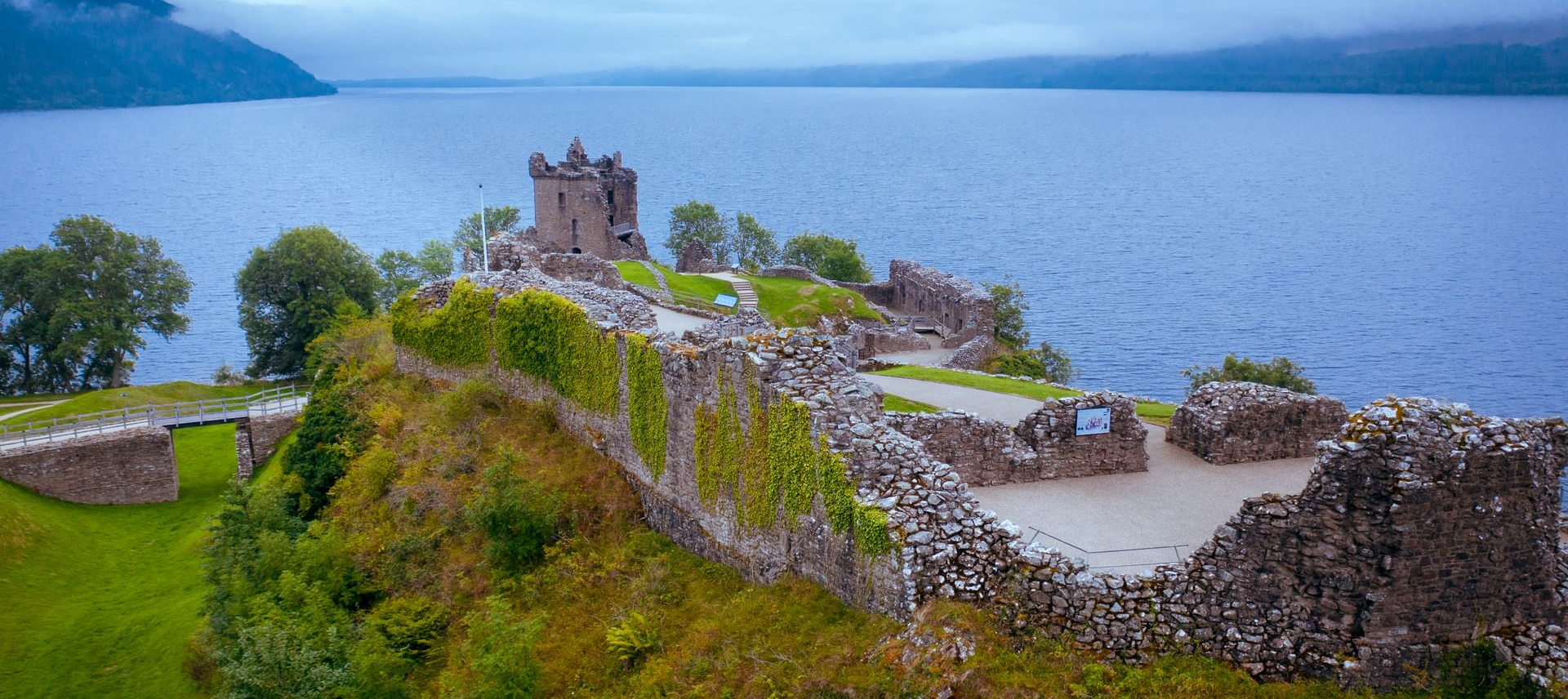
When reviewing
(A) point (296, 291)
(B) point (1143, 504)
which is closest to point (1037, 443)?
(B) point (1143, 504)

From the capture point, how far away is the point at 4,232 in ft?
459

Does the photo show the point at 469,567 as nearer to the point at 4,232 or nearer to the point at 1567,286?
the point at 1567,286

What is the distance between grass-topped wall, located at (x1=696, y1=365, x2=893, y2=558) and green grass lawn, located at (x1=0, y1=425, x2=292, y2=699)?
15.4 m

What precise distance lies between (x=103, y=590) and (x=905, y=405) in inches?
971

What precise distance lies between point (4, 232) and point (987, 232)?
118m

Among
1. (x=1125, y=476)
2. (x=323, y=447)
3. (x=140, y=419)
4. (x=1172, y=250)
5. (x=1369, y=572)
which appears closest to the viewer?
(x=1369, y=572)

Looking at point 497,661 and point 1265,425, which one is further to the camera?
point 1265,425

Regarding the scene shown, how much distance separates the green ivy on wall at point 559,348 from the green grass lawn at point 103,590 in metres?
11.0

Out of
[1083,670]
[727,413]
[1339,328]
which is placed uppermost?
[727,413]

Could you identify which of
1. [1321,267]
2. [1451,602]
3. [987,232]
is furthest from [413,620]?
[987,232]

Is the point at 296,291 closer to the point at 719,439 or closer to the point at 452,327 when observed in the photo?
the point at 452,327

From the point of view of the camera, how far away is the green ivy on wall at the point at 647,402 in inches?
920

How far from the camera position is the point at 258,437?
4525 centimetres

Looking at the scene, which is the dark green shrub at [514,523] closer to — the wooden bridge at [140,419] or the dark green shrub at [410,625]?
the dark green shrub at [410,625]
